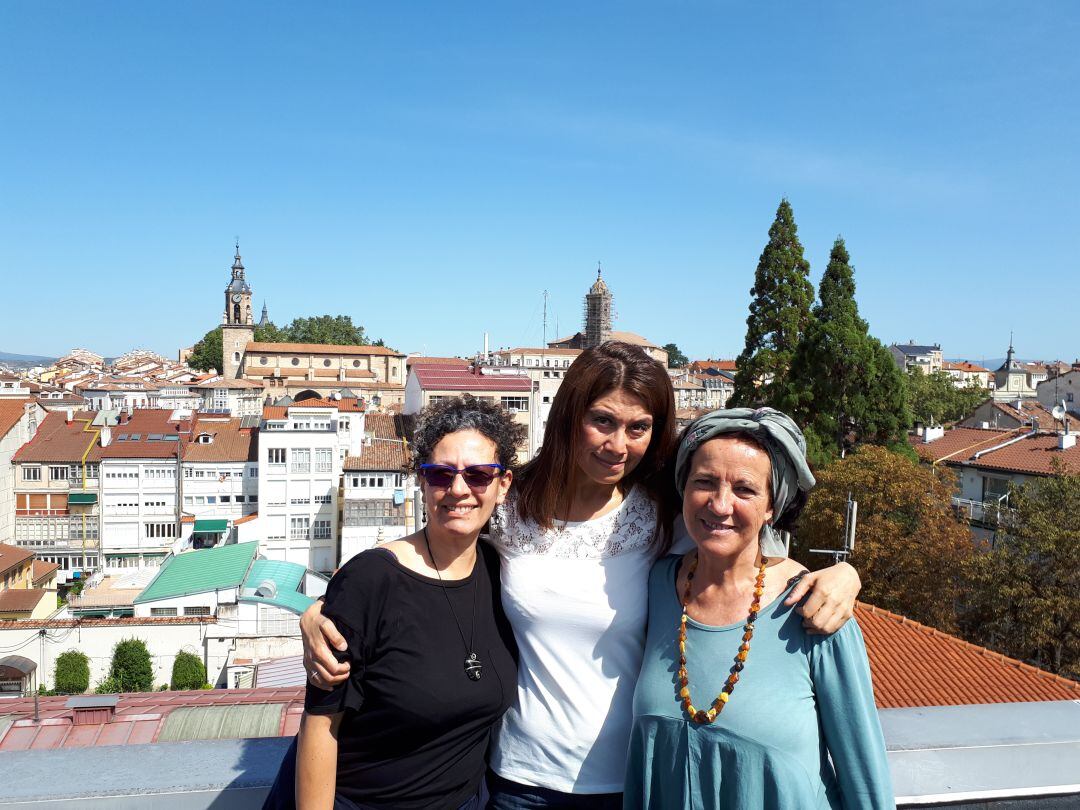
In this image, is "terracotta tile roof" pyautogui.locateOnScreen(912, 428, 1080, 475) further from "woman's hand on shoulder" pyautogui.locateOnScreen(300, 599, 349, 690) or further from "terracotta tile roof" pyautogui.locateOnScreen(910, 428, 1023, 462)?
"woman's hand on shoulder" pyautogui.locateOnScreen(300, 599, 349, 690)

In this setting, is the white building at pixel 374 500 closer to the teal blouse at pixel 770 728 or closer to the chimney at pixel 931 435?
the chimney at pixel 931 435

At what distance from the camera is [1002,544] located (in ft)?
47.8

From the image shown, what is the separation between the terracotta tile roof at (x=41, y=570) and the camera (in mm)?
28031

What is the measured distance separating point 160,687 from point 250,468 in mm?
16209

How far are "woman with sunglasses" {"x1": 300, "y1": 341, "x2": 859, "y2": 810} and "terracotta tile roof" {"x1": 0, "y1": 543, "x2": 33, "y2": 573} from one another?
28.5 m

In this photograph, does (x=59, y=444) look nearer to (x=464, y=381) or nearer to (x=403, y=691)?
(x=464, y=381)

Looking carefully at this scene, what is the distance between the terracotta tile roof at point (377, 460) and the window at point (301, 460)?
1.61 metres

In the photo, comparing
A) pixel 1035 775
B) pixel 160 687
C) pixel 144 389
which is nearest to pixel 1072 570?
pixel 1035 775

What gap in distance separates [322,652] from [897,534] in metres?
16.2

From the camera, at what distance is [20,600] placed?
23.8 metres

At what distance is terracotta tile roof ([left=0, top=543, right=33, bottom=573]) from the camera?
25109 millimetres

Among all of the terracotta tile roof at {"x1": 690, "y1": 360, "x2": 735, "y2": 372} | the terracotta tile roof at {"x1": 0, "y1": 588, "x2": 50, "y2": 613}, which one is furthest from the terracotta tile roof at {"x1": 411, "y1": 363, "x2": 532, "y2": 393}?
the terracotta tile roof at {"x1": 690, "y1": 360, "x2": 735, "y2": 372}

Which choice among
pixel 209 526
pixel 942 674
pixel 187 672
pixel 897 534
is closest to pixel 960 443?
pixel 897 534

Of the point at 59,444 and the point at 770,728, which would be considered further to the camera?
the point at 59,444
